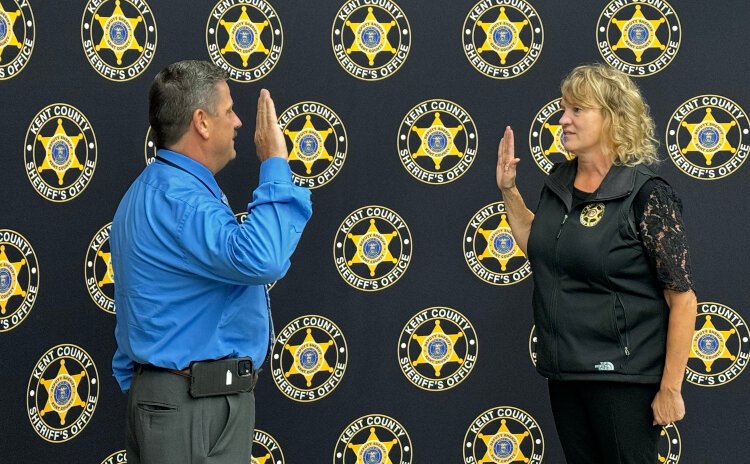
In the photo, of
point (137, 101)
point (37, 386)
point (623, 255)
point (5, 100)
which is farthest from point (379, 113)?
point (37, 386)

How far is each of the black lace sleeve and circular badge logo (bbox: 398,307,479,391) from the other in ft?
2.84

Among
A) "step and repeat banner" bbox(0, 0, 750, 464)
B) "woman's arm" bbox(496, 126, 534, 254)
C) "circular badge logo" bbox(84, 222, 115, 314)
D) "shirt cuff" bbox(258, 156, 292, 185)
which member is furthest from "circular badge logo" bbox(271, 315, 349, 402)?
"shirt cuff" bbox(258, 156, 292, 185)

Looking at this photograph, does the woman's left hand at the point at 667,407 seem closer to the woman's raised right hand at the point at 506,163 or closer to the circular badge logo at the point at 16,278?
the woman's raised right hand at the point at 506,163

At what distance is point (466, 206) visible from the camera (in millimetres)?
2891

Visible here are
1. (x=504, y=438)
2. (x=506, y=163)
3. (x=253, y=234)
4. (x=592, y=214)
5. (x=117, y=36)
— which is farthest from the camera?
(x=504, y=438)

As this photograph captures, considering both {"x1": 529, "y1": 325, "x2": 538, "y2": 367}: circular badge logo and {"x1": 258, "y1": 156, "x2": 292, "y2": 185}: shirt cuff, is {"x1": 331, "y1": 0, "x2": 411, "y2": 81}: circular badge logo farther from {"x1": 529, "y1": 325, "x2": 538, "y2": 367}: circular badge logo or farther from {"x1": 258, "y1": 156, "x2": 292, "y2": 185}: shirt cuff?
{"x1": 529, "y1": 325, "x2": 538, "y2": 367}: circular badge logo

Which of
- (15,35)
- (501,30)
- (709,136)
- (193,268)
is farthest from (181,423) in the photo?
(709,136)

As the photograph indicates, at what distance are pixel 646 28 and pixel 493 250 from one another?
2.91ft

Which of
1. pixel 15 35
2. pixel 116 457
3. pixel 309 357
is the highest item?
pixel 15 35

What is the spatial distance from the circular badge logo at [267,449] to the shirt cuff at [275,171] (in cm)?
116

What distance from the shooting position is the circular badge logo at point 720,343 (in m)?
2.87

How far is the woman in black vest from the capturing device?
2197mm

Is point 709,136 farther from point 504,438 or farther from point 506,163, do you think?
point 504,438

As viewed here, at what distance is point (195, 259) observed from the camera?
2.01m
